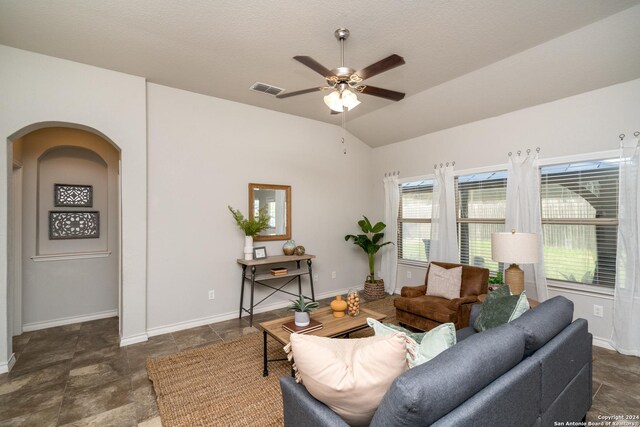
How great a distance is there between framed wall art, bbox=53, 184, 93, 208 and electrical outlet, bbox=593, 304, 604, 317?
6442 millimetres

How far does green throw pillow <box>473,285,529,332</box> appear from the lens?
78.0 inches

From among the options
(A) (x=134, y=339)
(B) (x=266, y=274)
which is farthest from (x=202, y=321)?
(B) (x=266, y=274)

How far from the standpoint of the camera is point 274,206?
4.68 meters

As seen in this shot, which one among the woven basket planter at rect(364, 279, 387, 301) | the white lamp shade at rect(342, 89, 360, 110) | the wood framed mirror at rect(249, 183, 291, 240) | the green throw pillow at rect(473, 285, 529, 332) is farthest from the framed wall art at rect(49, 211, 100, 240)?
the green throw pillow at rect(473, 285, 529, 332)

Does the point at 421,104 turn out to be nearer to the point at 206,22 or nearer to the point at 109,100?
the point at 206,22

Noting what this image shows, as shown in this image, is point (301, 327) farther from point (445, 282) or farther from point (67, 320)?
point (67, 320)

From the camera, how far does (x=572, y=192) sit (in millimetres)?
3543

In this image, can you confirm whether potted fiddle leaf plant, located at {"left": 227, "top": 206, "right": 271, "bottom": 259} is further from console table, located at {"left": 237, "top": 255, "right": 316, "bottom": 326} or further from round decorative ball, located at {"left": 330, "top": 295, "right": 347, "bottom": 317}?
round decorative ball, located at {"left": 330, "top": 295, "right": 347, "bottom": 317}

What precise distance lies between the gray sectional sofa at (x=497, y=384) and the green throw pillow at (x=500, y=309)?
130 mm

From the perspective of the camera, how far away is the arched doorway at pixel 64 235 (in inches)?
146

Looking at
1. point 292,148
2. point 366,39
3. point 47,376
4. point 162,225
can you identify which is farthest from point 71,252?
point 366,39

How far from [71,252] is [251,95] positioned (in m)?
3.25

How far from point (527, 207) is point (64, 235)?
6037 mm

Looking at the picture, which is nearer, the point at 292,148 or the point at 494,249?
the point at 494,249
